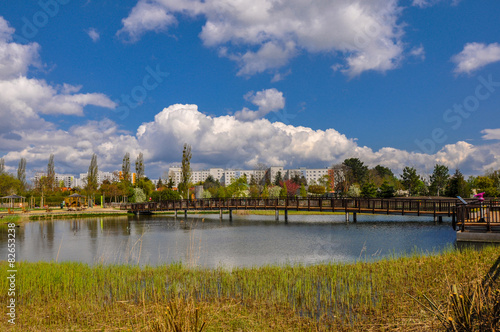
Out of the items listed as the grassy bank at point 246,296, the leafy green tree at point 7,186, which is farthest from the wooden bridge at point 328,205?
the leafy green tree at point 7,186

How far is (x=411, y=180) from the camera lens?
6369cm

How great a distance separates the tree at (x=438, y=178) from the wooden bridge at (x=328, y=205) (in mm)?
30351

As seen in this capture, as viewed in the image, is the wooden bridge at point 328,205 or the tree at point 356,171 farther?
the tree at point 356,171

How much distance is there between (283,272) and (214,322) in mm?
4547

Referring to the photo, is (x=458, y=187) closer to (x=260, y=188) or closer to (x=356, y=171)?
(x=356, y=171)

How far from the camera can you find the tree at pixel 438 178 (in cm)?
6131

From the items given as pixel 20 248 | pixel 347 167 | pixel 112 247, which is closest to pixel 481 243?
pixel 112 247

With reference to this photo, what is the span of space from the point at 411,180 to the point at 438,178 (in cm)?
473

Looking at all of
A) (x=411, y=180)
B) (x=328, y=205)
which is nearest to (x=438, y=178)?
(x=411, y=180)

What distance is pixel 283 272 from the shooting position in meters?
10.4

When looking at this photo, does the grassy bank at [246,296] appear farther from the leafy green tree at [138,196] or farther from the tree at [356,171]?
the tree at [356,171]

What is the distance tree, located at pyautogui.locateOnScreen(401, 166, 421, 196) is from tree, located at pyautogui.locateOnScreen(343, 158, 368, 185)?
13799mm

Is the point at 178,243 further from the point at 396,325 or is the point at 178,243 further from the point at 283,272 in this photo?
the point at 396,325

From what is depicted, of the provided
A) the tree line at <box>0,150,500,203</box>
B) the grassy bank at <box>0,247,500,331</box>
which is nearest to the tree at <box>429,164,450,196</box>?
the tree line at <box>0,150,500,203</box>
